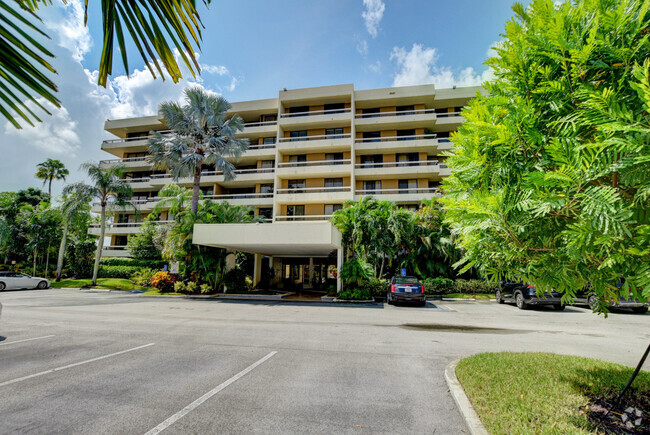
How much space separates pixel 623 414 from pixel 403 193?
2799cm

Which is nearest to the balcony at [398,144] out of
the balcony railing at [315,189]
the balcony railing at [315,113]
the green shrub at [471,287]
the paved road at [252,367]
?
the balcony railing at [315,113]

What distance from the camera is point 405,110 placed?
3331 cm

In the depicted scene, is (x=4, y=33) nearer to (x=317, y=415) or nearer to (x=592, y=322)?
(x=317, y=415)

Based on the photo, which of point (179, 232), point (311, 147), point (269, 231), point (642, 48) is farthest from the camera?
point (311, 147)

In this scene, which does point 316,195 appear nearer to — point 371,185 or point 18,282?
point 371,185

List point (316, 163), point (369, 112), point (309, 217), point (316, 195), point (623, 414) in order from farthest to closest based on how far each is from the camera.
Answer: point (369, 112) < point (316, 163) < point (309, 217) < point (316, 195) < point (623, 414)

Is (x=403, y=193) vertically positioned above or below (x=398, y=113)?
below

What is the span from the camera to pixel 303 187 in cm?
3266

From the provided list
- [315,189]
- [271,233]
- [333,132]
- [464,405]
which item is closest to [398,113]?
[333,132]

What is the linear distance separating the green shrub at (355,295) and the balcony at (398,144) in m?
16.7

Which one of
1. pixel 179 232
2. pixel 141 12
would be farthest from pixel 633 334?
pixel 179 232

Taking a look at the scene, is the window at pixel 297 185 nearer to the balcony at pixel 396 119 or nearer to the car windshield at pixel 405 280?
the balcony at pixel 396 119

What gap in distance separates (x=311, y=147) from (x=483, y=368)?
1113 inches

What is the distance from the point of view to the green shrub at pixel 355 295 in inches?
760
